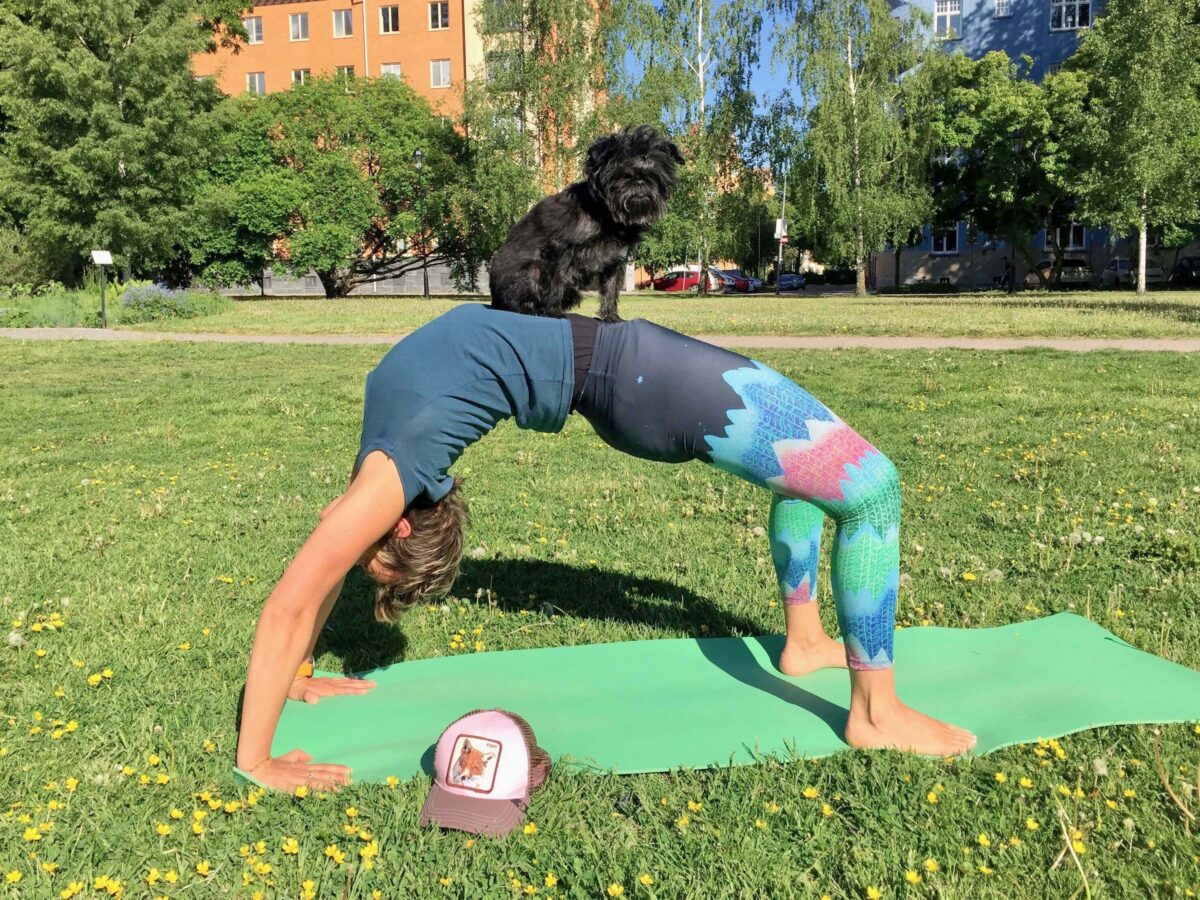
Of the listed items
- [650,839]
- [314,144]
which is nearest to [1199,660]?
[650,839]

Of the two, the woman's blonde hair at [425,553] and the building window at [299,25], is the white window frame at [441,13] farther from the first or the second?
the woman's blonde hair at [425,553]

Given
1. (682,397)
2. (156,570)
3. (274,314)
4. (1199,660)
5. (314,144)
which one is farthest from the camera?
(314,144)

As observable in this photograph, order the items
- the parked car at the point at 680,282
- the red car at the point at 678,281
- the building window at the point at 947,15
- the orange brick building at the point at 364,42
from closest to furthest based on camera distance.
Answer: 1. the building window at the point at 947,15
2. the orange brick building at the point at 364,42
3. the parked car at the point at 680,282
4. the red car at the point at 678,281

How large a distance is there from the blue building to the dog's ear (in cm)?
5424

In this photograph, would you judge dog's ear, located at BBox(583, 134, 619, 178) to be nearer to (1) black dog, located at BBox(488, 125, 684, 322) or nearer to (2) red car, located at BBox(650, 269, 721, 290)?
(1) black dog, located at BBox(488, 125, 684, 322)

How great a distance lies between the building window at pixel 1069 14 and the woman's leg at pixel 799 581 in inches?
2395

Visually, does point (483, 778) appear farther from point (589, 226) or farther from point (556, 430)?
point (589, 226)

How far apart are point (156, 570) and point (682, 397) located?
11.7 ft

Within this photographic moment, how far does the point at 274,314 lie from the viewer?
2859cm

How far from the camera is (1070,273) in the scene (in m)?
50.1

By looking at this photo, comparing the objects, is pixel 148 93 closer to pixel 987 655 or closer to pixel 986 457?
pixel 986 457

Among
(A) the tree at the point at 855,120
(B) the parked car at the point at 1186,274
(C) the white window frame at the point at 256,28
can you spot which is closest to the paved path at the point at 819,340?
(A) the tree at the point at 855,120

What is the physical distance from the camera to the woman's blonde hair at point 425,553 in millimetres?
3156

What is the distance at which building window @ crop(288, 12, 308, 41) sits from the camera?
59188 mm
